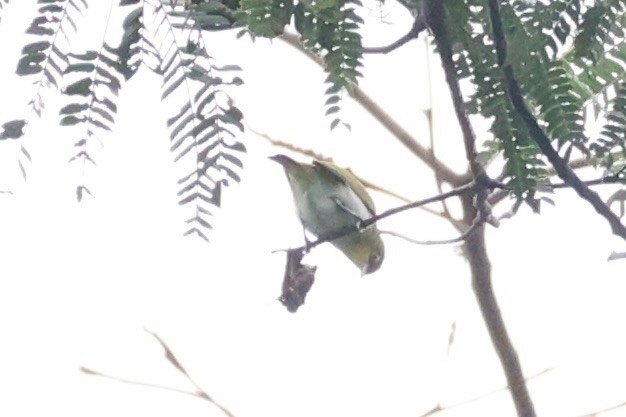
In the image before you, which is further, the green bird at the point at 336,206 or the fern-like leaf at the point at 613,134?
the green bird at the point at 336,206

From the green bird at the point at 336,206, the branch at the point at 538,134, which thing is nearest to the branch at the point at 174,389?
the green bird at the point at 336,206

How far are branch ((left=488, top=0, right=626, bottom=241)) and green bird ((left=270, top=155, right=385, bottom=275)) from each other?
44cm

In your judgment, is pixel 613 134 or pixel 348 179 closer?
pixel 613 134

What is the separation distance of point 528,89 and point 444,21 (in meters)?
0.05

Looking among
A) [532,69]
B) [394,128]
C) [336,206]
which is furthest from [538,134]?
[394,128]

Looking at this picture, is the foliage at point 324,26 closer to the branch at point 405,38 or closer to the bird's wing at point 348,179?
the branch at point 405,38

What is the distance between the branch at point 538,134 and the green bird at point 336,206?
17.3 inches

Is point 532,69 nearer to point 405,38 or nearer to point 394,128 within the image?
point 405,38

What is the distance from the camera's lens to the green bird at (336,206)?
41.3 inches

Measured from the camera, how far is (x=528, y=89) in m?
0.47

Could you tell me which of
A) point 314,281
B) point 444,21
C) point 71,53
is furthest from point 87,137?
point 314,281

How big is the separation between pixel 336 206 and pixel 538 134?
1.89 feet

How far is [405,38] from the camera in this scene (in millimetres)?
526

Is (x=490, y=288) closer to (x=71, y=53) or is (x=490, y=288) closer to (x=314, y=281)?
(x=314, y=281)
